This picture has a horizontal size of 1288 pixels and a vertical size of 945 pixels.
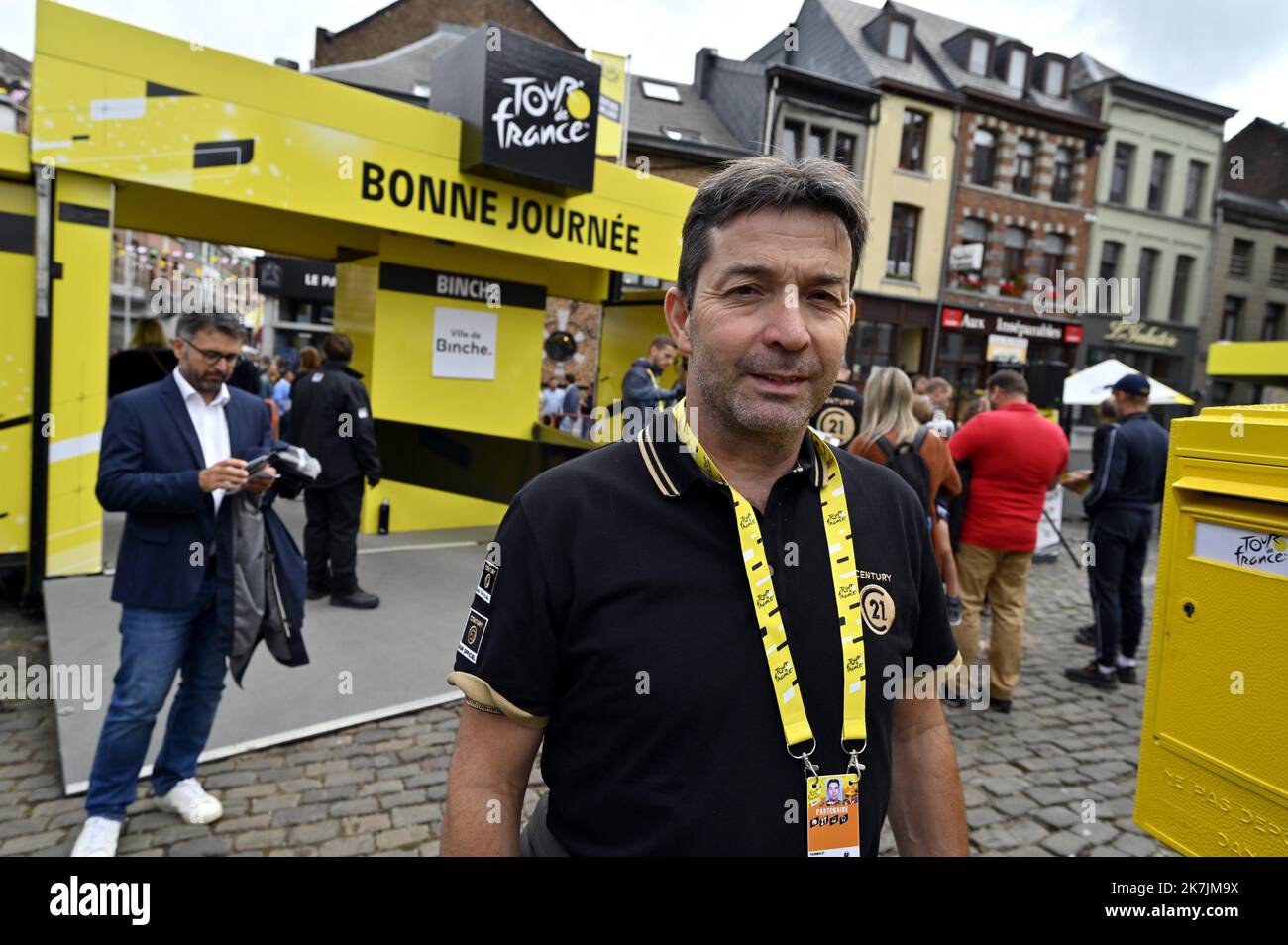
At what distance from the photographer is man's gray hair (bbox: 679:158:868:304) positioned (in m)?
1.47

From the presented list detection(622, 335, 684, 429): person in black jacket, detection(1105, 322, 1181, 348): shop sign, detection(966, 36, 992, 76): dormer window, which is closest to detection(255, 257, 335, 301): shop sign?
detection(622, 335, 684, 429): person in black jacket

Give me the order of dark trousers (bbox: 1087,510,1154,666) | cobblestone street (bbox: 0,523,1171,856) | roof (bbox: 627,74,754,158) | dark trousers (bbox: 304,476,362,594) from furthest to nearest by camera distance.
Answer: roof (bbox: 627,74,754,158) < dark trousers (bbox: 304,476,362,594) < dark trousers (bbox: 1087,510,1154,666) < cobblestone street (bbox: 0,523,1171,856)

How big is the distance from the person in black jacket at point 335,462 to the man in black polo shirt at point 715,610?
5.38 m

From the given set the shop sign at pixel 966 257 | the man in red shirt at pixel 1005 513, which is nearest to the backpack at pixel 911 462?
the man in red shirt at pixel 1005 513

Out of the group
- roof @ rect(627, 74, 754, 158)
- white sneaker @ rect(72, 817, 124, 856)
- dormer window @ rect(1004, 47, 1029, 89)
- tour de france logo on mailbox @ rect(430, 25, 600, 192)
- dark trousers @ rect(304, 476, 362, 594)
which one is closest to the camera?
white sneaker @ rect(72, 817, 124, 856)

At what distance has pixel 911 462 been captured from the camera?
16.3 feet

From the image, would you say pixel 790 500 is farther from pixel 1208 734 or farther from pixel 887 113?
pixel 887 113

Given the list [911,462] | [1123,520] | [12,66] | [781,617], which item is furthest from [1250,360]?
[12,66]

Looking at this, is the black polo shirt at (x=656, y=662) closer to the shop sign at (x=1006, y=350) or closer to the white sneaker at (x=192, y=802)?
the white sneaker at (x=192, y=802)

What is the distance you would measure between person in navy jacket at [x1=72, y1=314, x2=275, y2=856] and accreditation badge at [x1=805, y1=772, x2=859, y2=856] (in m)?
2.80

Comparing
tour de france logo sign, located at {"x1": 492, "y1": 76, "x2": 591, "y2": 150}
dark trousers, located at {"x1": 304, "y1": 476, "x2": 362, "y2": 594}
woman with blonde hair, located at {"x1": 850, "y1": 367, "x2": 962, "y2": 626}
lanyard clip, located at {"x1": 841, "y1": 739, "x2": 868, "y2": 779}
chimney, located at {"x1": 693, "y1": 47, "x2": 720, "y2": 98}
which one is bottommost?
dark trousers, located at {"x1": 304, "y1": 476, "x2": 362, "y2": 594}

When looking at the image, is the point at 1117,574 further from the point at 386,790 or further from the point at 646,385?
the point at 386,790

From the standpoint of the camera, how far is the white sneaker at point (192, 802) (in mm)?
3592

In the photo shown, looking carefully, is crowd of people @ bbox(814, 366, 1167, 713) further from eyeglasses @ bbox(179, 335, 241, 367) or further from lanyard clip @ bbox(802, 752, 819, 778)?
lanyard clip @ bbox(802, 752, 819, 778)
